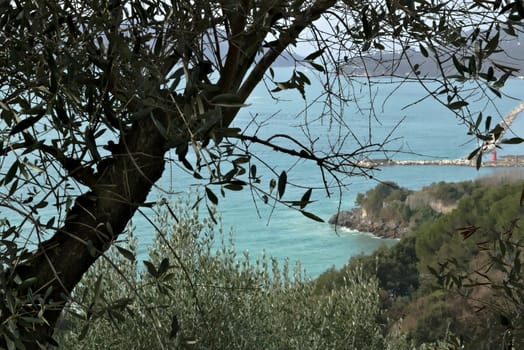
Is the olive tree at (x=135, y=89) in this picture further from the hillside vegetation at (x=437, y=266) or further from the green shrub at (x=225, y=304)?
the hillside vegetation at (x=437, y=266)

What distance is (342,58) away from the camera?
6.86ft

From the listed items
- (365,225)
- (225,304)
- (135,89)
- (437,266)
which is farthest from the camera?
(365,225)

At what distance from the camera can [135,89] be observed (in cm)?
102

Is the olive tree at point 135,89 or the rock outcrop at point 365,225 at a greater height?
the olive tree at point 135,89

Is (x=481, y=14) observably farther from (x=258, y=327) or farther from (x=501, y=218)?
(x=501, y=218)

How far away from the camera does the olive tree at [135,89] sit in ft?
3.51

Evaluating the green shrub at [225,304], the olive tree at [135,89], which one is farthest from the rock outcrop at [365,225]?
the olive tree at [135,89]

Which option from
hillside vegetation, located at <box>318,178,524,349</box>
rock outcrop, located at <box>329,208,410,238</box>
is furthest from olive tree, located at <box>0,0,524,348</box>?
rock outcrop, located at <box>329,208,410,238</box>

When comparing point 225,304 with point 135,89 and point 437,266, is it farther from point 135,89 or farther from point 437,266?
point 437,266

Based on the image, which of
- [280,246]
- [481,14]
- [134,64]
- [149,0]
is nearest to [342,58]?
[481,14]

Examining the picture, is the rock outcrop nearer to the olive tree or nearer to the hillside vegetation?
the hillside vegetation

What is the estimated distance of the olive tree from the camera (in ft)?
3.51

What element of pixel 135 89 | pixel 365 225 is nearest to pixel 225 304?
pixel 135 89

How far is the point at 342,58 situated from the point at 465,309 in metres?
6.15
